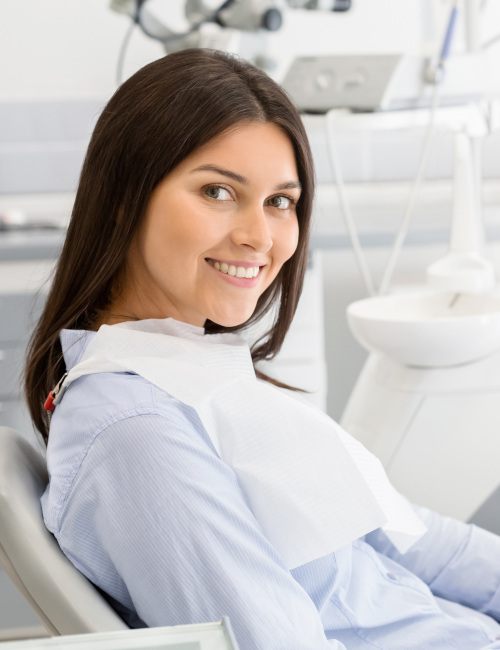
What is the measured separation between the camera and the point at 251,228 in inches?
38.0

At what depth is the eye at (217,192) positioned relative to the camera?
95 centimetres

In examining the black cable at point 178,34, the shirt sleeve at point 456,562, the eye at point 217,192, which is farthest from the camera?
the black cable at point 178,34

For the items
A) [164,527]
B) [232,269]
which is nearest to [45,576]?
[164,527]

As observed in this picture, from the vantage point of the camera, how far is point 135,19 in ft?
7.14

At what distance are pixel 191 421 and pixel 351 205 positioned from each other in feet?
5.74

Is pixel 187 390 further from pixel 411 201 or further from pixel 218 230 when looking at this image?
pixel 411 201

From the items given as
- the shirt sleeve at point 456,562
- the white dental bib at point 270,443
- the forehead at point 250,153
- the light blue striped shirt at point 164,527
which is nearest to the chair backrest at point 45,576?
the light blue striped shirt at point 164,527

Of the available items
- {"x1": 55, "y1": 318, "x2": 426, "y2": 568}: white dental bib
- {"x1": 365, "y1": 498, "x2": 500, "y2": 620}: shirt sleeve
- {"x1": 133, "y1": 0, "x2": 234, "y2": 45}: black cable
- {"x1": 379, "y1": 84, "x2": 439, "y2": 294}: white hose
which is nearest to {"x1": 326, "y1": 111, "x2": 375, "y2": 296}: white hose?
{"x1": 379, "y1": 84, "x2": 439, "y2": 294}: white hose

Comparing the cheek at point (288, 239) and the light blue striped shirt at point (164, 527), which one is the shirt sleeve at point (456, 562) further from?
the cheek at point (288, 239)

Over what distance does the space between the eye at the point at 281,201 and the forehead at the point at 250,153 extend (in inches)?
1.1

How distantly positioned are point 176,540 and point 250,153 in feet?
Result: 1.33

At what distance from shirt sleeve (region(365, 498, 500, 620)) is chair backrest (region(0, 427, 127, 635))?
51 cm

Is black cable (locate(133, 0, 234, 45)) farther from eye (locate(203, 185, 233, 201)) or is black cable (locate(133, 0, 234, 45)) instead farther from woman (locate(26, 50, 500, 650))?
eye (locate(203, 185, 233, 201))

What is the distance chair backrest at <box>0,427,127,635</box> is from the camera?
750mm
